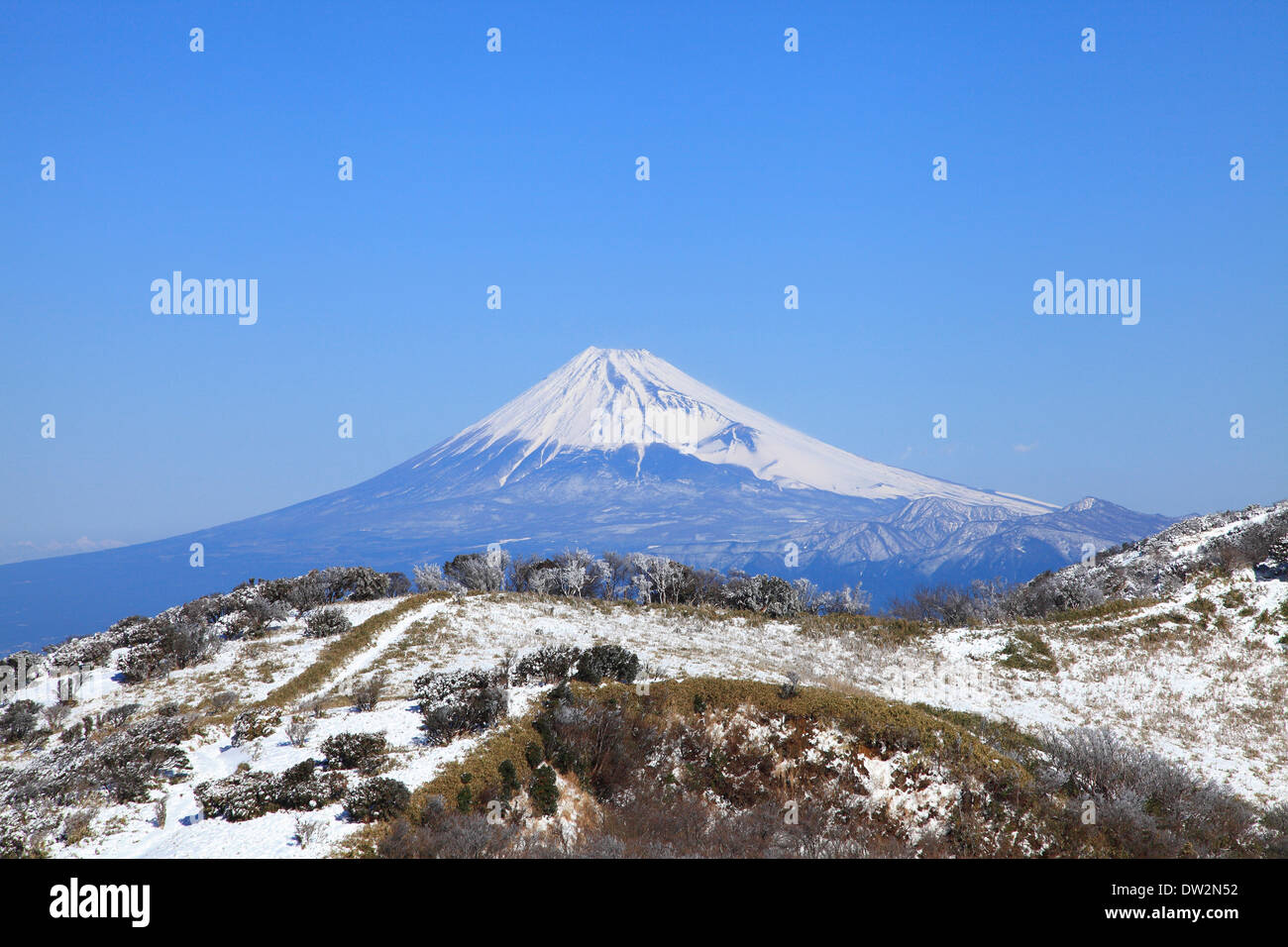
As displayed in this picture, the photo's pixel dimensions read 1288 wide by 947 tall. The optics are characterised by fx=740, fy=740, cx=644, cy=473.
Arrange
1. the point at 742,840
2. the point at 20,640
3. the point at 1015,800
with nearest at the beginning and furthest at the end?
the point at 742,840 → the point at 1015,800 → the point at 20,640

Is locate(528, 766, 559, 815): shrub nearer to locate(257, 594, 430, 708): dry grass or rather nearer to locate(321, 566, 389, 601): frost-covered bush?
locate(257, 594, 430, 708): dry grass

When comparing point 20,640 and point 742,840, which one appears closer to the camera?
point 742,840

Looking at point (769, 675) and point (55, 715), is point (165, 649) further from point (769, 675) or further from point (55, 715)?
point (769, 675)

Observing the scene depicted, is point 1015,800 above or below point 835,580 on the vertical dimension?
above

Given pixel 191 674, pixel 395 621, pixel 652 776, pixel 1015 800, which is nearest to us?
pixel 1015 800

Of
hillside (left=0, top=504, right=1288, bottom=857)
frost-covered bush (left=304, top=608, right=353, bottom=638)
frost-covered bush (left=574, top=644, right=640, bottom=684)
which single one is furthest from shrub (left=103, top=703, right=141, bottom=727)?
frost-covered bush (left=574, top=644, right=640, bottom=684)
